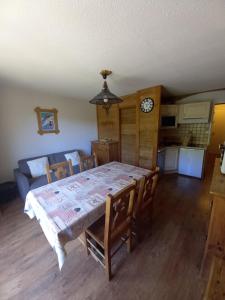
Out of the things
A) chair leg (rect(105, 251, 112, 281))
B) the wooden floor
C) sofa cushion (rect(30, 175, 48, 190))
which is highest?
sofa cushion (rect(30, 175, 48, 190))

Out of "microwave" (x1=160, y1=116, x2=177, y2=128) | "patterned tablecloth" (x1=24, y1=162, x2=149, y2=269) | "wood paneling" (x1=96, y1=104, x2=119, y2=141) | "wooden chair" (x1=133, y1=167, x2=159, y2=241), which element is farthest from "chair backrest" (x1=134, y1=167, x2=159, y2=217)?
"wood paneling" (x1=96, y1=104, x2=119, y2=141)

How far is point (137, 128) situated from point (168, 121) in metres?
0.95

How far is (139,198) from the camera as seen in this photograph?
Answer: 1442 millimetres

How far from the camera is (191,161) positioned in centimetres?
341

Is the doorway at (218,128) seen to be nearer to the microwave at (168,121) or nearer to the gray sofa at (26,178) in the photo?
the microwave at (168,121)

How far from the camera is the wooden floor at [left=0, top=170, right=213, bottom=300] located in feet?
3.91

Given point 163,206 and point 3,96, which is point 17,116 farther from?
point 163,206

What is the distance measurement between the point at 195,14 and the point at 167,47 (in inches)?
17.1

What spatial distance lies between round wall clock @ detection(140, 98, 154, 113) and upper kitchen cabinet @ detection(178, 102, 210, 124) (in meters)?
1.09

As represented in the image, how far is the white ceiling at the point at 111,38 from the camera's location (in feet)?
3.01

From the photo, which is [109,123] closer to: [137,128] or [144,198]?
[137,128]

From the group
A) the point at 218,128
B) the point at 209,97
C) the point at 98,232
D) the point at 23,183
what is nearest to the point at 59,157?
the point at 23,183

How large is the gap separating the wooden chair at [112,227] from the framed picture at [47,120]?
2645 mm

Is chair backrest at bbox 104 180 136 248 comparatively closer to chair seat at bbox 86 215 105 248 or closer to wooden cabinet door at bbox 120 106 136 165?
chair seat at bbox 86 215 105 248
